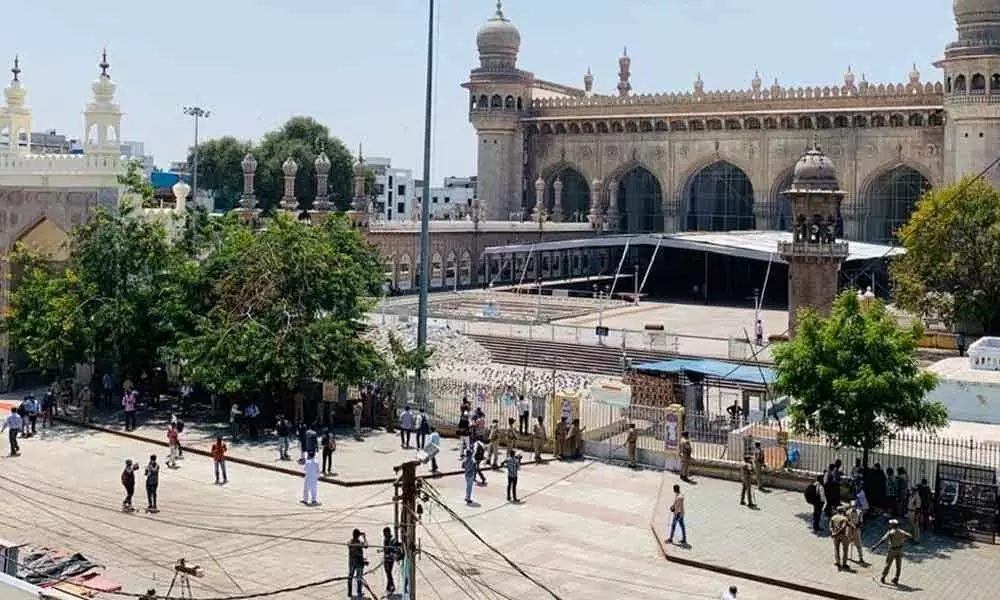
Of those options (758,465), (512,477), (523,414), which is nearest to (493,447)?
(523,414)

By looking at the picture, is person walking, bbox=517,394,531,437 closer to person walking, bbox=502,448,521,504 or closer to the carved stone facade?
person walking, bbox=502,448,521,504

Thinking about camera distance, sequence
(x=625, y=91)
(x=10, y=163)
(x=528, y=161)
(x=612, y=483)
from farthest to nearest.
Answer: (x=625, y=91) < (x=528, y=161) < (x=10, y=163) < (x=612, y=483)

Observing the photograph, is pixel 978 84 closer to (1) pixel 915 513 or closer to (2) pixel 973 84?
(2) pixel 973 84

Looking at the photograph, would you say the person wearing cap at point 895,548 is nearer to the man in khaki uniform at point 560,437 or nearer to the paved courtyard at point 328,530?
the paved courtyard at point 328,530

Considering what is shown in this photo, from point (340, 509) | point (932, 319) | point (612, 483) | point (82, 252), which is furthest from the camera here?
point (932, 319)

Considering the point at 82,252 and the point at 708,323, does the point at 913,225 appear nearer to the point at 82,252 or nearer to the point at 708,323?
the point at 708,323

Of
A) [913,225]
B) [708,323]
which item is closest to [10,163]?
[708,323]

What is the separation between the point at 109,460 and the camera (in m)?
18.2

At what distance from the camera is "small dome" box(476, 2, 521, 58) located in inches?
2095

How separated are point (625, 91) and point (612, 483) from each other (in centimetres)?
4464

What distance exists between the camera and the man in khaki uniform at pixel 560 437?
60.6 feet

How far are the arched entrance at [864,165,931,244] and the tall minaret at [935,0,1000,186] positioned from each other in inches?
146

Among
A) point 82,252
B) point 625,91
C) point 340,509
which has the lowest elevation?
point 340,509

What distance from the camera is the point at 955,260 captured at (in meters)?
27.7
